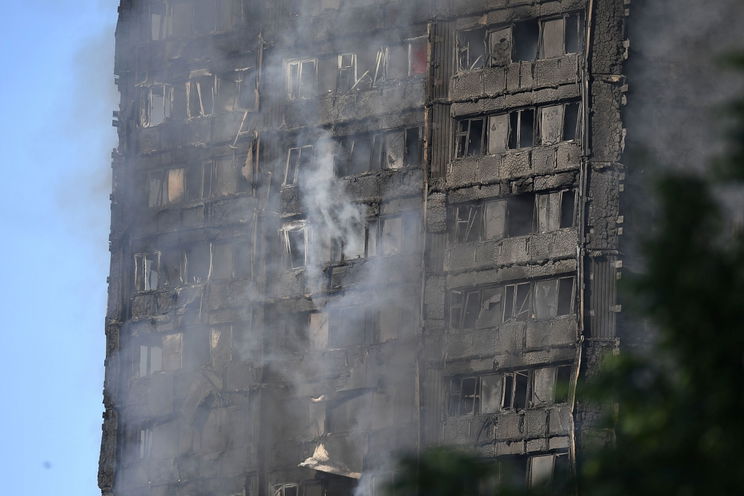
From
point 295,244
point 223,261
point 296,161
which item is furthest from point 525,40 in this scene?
point 223,261

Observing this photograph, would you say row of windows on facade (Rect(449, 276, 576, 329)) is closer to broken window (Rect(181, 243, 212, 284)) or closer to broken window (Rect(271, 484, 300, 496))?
broken window (Rect(271, 484, 300, 496))

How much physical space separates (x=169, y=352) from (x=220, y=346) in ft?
7.43

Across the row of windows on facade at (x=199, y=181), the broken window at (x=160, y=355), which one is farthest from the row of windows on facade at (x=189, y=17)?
the broken window at (x=160, y=355)

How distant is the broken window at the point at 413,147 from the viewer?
5759 cm

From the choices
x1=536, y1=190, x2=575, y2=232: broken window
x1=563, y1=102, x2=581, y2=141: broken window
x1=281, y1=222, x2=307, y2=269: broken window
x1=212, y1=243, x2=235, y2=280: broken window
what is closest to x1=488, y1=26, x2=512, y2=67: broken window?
x1=563, y1=102, x2=581, y2=141: broken window

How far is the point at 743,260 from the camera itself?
2081 cm

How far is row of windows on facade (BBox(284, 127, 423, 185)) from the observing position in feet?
190

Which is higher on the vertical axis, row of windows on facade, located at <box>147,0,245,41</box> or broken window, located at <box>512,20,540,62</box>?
row of windows on facade, located at <box>147,0,245,41</box>

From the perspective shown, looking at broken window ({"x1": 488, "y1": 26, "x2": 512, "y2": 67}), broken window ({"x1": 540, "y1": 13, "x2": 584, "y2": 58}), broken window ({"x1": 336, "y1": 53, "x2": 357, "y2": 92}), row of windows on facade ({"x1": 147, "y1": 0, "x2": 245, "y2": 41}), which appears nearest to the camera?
broken window ({"x1": 540, "y1": 13, "x2": 584, "y2": 58})

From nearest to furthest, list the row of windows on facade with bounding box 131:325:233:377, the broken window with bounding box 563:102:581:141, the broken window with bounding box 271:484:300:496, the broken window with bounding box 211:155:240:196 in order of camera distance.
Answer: the broken window with bounding box 563:102:581:141 < the broken window with bounding box 271:484:300:496 < the row of windows on facade with bounding box 131:325:233:377 < the broken window with bounding box 211:155:240:196

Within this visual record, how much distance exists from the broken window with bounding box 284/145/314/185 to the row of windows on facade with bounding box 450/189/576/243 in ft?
19.1

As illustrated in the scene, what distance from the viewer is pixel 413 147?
190 feet

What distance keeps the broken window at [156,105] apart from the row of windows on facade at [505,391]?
15.0 m

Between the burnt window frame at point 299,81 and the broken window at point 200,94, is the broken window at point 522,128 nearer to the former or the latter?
the burnt window frame at point 299,81
